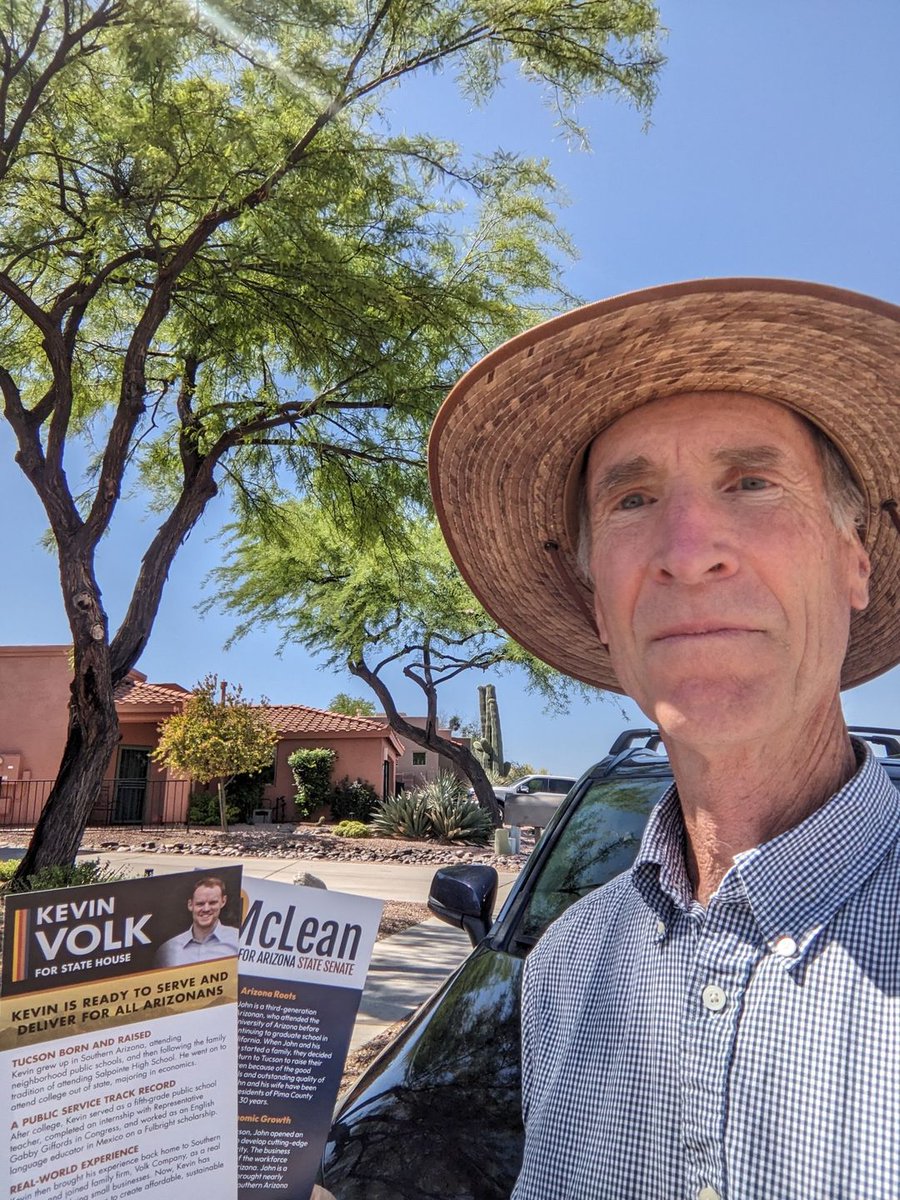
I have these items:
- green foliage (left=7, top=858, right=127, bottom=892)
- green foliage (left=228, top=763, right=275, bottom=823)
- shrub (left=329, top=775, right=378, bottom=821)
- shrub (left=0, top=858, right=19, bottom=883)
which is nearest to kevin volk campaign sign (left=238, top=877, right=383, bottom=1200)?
green foliage (left=7, top=858, right=127, bottom=892)

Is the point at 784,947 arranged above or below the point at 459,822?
above

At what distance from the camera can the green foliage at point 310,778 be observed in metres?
26.3

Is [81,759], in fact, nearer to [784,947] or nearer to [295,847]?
[784,947]

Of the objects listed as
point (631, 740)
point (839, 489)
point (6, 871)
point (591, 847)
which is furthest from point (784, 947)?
point (6, 871)

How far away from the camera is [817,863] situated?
1.18 metres

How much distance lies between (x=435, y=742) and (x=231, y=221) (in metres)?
14.7

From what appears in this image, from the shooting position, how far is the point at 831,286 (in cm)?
132

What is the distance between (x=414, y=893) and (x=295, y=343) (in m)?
7.52

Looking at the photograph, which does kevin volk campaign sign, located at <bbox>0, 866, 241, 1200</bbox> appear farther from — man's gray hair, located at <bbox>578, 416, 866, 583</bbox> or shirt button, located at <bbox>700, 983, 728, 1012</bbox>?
man's gray hair, located at <bbox>578, 416, 866, 583</bbox>

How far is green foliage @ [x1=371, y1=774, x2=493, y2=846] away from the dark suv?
1651cm

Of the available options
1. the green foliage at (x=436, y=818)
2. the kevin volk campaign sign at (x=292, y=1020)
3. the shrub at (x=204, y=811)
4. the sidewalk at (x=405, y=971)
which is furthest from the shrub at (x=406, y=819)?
the kevin volk campaign sign at (x=292, y=1020)

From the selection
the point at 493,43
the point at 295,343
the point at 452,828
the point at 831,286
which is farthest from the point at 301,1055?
the point at 452,828

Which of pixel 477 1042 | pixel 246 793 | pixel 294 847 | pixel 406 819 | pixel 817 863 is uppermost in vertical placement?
pixel 817 863

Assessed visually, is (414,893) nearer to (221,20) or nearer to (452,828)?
(452,828)
